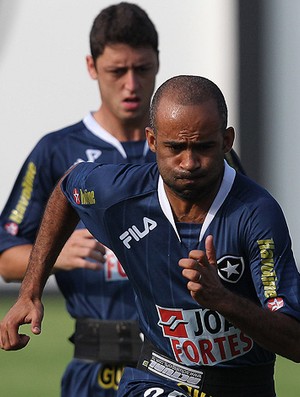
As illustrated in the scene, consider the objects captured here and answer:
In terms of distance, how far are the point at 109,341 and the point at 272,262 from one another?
1806 millimetres

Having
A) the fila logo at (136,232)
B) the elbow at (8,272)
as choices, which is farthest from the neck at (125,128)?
the fila logo at (136,232)

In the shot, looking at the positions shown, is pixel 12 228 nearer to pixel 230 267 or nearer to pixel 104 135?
pixel 104 135

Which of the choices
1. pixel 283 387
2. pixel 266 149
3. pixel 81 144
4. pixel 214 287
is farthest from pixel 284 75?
pixel 214 287

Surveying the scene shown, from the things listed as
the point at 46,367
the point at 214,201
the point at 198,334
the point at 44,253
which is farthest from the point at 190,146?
the point at 46,367

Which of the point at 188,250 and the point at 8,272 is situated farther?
the point at 8,272

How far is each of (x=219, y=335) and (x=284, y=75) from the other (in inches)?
310

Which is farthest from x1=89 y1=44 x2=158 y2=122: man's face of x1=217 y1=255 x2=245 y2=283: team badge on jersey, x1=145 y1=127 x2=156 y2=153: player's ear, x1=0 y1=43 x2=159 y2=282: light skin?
x1=217 y1=255 x2=245 y2=283: team badge on jersey

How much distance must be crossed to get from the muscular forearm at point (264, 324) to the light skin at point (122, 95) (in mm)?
1813

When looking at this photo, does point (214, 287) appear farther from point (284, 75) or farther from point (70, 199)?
point (284, 75)

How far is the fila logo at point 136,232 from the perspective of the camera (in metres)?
4.53

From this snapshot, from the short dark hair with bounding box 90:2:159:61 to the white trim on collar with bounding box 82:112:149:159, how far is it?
0.30m

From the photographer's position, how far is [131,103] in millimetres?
5938

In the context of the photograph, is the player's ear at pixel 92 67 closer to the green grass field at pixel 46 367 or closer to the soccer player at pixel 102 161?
the soccer player at pixel 102 161

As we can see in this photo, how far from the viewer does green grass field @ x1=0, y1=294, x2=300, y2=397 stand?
8.55 meters
